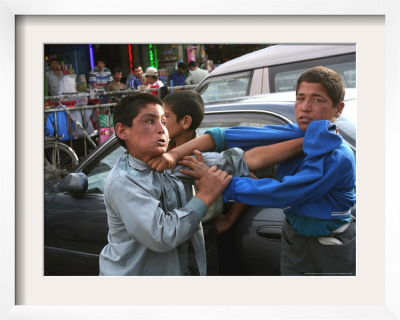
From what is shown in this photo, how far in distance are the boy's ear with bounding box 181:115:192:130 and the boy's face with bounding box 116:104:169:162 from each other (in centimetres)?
22

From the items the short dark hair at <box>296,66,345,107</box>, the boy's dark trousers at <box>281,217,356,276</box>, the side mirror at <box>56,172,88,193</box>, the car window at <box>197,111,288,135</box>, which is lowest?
the boy's dark trousers at <box>281,217,356,276</box>

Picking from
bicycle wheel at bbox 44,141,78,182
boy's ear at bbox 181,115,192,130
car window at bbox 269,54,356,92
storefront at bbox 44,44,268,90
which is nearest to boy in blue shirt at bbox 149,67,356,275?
boy's ear at bbox 181,115,192,130

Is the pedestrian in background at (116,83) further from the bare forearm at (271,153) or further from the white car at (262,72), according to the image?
the bare forearm at (271,153)

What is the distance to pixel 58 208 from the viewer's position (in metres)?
3.26

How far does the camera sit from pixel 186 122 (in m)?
2.54

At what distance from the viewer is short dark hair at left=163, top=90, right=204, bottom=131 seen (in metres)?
2.51

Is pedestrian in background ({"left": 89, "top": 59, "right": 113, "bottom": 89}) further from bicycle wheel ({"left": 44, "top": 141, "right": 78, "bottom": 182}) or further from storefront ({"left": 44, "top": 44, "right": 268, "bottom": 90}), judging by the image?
bicycle wheel ({"left": 44, "top": 141, "right": 78, "bottom": 182})

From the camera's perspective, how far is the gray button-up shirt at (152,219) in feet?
7.26

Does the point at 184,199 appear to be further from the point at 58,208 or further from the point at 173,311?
the point at 58,208

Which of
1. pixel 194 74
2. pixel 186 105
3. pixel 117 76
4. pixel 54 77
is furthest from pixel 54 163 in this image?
pixel 194 74
